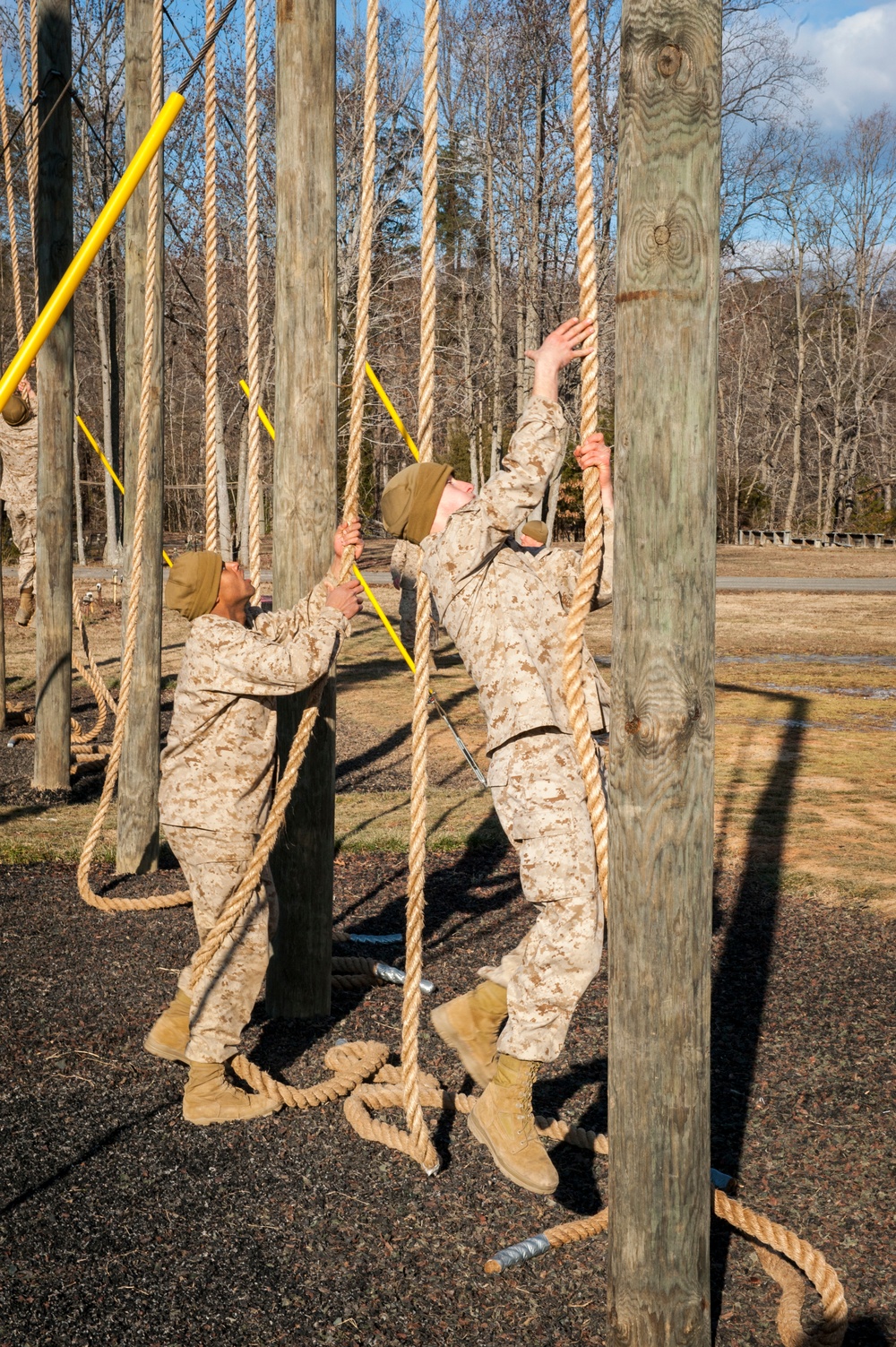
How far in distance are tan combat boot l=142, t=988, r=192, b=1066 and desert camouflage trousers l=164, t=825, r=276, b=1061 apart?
0.40 ft

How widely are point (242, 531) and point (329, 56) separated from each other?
2177cm

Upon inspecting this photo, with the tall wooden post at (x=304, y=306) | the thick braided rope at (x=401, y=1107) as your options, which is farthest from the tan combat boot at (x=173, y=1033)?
the tall wooden post at (x=304, y=306)

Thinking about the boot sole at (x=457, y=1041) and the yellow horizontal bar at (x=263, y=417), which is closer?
the boot sole at (x=457, y=1041)

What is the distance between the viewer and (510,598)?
10.7ft

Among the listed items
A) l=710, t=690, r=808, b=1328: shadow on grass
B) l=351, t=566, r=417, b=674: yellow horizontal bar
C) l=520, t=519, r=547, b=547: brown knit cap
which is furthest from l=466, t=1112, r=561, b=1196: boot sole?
l=520, t=519, r=547, b=547: brown knit cap

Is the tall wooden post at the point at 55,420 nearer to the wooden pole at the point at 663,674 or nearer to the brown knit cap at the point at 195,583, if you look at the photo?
the brown knit cap at the point at 195,583

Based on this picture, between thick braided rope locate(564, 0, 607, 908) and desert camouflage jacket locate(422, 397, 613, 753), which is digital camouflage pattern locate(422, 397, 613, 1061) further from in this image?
thick braided rope locate(564, 0, 607, 908)

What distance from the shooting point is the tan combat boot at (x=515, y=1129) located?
10.0 ft

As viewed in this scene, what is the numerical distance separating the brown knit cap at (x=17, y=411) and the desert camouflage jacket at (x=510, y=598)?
6.95 metres

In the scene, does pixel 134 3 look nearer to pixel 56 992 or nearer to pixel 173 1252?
pixel 56 992

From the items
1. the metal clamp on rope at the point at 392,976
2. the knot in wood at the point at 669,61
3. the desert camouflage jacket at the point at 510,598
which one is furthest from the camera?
the metal clamp on rope at the point at 392,976

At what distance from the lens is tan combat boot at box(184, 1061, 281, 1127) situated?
3.70 m

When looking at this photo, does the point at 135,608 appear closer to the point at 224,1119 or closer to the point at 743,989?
the point at 224,1119

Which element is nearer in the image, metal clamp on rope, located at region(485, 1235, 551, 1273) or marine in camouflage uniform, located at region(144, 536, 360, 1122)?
metal clamp on rope, located at region(485, 1235, 551, 1273)
